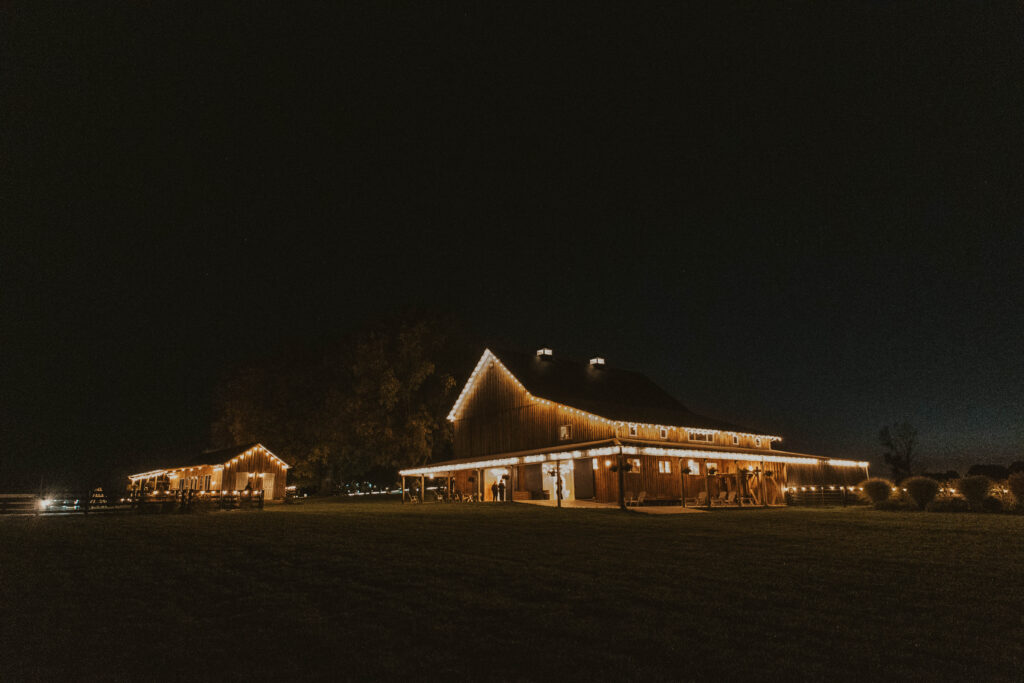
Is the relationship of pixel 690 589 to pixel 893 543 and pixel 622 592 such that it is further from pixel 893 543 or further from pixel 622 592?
pixel 893 543

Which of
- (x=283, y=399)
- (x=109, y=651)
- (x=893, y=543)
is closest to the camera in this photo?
(x=109, y=651)

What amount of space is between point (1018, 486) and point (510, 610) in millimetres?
25807

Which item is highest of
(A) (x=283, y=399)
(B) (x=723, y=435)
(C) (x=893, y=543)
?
(A) (x=283, y=399)

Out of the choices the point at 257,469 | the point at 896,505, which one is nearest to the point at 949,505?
the point at 896,505

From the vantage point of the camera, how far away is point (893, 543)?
42.1ft

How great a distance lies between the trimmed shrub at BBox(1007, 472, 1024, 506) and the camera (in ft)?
77.8

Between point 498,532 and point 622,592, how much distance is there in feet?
22.7

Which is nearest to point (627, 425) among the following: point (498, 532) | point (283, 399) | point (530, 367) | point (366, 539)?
point (530, 367)

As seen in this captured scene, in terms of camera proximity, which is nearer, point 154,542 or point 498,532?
point 154,542

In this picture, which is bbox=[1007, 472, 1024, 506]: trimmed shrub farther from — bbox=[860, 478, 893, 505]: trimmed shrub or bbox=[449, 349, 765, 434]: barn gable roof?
bbox=[449, 349, 765, 434]: barn gable roof

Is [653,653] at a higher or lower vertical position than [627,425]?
lower

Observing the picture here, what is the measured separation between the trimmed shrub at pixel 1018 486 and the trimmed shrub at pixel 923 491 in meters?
2.43

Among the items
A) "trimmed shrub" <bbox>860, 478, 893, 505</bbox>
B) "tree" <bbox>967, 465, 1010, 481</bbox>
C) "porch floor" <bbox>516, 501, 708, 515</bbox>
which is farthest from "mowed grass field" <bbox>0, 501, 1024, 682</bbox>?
"tree" <bbox>967, 465, 1010, 481</bbox>

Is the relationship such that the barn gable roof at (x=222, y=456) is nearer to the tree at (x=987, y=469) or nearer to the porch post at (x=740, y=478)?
the porch post at (x=740, y=478)
